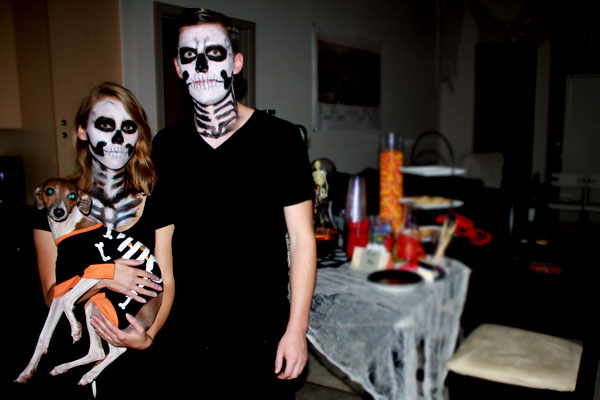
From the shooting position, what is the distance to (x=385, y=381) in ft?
3.68

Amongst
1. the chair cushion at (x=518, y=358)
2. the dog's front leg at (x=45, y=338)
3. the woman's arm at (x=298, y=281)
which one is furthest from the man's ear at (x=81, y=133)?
the chair cushion at (x=518, y=358)

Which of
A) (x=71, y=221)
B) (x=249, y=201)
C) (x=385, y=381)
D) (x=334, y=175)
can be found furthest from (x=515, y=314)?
(x=71, y=221)

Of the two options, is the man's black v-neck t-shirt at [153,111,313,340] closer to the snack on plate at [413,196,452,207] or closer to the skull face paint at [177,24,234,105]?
the skull face paint at [177,24,234,105]

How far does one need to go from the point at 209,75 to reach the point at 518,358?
118cm

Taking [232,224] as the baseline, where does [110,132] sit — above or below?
above

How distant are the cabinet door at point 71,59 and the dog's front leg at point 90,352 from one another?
0.30 metres

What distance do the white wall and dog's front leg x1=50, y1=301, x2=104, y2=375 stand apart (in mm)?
618

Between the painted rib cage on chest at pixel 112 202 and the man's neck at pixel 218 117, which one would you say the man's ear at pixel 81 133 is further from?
the man's neck at pixel 218 117

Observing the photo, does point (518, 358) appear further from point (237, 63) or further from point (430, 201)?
point (237, 63)

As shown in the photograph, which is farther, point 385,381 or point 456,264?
point 385,381

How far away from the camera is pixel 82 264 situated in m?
0.95

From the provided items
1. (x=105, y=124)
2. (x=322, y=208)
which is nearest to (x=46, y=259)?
(x=105, y=124)

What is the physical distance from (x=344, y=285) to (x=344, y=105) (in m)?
0.77

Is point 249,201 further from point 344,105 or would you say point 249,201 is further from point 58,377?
point 344,105
